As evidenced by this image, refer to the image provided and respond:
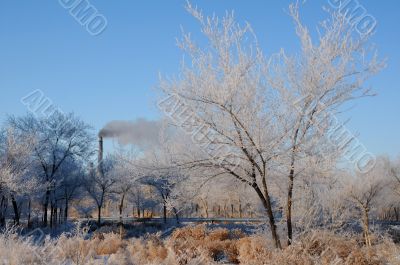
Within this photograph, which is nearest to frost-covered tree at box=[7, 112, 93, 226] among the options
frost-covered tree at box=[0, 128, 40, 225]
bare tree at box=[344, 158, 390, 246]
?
frost-covered tree at box=[0, 128, 40, 225]

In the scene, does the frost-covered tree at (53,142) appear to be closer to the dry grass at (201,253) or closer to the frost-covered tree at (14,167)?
the frost-covered tree at (14,167)

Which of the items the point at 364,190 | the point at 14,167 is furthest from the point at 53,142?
the point at 364,190

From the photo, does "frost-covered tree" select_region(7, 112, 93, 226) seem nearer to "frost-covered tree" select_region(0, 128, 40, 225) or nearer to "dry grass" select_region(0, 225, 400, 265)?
"frost-covered tree" select_region(0, 128, 40, 225)

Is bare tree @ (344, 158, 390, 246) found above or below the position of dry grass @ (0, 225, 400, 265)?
above

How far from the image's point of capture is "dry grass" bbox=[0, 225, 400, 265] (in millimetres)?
9031

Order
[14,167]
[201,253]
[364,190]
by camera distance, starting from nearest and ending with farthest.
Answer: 1. [201,253]
2. [14,167]
3. [364,190]

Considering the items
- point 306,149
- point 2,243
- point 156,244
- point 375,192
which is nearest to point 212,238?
point 156,244

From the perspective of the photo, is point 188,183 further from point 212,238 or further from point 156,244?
point 212,238

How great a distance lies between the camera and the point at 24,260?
8.92m

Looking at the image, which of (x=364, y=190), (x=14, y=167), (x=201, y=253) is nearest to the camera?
(x=201, y=253)

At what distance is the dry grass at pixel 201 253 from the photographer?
9031mm

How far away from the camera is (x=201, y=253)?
985 cm

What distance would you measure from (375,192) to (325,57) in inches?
958

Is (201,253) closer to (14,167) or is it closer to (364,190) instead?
(14,167)
